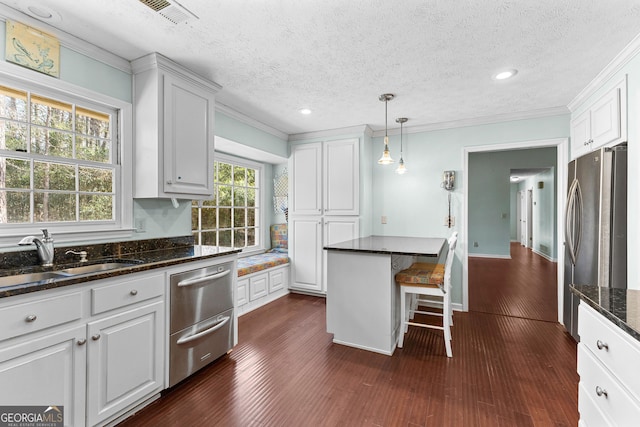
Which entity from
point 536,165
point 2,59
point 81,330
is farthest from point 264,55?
point 536,165

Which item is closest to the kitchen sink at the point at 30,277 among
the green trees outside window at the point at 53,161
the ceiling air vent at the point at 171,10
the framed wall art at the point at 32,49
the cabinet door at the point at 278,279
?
the green trees outside window at the point at 53,161

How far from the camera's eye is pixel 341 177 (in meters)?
4.20

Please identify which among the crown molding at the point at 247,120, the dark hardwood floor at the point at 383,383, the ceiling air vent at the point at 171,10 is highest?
the ceiling air vent at the point at 171,10

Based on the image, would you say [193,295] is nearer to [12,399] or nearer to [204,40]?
[12,399]

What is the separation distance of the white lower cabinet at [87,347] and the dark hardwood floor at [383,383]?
10.0 inches

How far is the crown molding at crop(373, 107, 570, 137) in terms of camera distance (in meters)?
3.40

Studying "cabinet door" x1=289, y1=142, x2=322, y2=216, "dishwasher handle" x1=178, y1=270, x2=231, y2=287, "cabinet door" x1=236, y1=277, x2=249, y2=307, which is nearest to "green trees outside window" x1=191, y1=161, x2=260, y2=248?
"cabinet door" x1=289, y1=142, x2=322, y2=216

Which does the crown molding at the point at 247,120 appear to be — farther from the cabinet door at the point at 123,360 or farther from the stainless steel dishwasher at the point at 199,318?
the cabinet door at the point at 123,360

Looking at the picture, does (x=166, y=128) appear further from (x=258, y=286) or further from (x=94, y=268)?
(x=258, y=286)

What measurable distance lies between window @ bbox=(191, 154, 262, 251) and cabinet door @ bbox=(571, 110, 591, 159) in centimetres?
388

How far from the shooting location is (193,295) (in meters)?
2.18

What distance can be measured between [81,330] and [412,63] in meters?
2.76

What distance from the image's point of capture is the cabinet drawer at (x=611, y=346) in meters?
0.97

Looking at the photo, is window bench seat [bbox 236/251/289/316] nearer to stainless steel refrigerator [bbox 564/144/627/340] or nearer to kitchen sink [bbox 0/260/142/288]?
kitchen sink [bbox 0/260/142/288]
